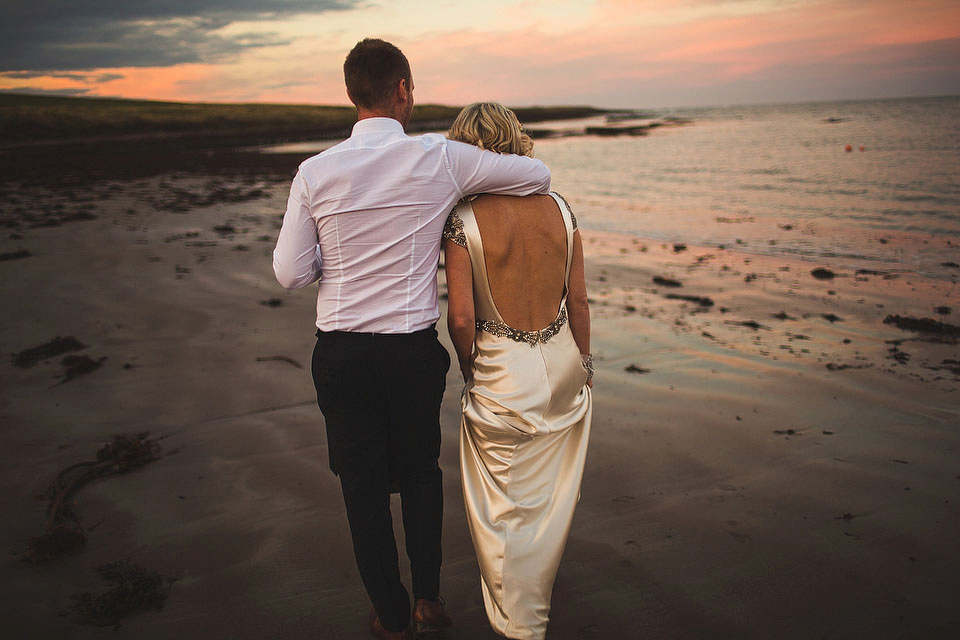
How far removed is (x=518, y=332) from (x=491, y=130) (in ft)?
2.57

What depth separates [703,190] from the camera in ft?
57.1

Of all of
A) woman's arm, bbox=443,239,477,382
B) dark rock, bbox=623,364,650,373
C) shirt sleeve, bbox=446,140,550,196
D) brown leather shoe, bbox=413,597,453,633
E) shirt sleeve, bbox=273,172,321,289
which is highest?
shirt sleeve, bbox=446,140,550,196

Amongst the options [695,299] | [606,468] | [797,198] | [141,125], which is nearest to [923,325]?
[695,299]

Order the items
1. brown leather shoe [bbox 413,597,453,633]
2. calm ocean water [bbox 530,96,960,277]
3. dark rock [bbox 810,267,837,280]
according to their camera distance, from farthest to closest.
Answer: calm ocean water [bbox 530,96,960,277] < dark rock [bbox 810,267,837,280] < brown leather shoe [bbox 413,597,453,633]

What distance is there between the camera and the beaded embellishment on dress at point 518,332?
2305 mm

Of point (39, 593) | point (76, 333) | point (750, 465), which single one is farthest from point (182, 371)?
point (750, 465)

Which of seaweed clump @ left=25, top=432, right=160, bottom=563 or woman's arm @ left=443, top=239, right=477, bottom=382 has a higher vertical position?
woman's arm @ left=443, top=239, right=477, bottom=382

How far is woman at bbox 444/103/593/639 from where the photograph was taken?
2186 millimetres

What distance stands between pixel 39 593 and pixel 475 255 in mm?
2489

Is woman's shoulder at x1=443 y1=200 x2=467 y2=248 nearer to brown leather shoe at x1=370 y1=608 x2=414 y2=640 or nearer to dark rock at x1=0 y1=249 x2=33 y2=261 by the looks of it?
brown leather shoe at x1=370 y1=608 x2=414 y2=640

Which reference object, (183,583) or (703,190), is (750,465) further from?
(703,190)

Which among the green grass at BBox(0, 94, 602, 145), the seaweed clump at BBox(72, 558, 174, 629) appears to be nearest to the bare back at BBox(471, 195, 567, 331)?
the seaweed clump at BBox(72, 558, 174, 629)

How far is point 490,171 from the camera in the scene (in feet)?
6.76

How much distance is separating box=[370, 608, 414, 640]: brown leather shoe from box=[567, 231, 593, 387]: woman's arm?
1361 millimetres
